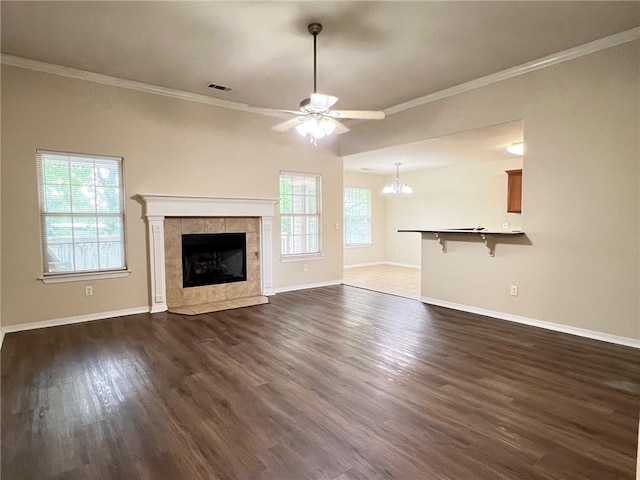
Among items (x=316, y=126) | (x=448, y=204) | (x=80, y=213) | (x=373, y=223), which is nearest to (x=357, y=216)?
(x=373, y=223)

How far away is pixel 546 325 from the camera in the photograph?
409cm

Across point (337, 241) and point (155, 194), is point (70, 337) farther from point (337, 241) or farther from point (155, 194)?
point (337, 241)

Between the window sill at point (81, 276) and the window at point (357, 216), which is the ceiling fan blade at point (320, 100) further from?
the window at point (357, 216)

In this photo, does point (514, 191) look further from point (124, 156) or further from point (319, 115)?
point (124, 156)

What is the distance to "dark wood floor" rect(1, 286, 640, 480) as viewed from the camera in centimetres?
185

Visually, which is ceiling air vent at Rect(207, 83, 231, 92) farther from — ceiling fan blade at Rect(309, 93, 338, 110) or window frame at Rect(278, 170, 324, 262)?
ceiling fan blade at Rect(309, 93, 338, 110)

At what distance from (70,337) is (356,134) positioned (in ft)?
17.0

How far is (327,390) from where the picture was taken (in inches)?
104

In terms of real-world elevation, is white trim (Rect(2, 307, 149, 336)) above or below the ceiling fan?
below

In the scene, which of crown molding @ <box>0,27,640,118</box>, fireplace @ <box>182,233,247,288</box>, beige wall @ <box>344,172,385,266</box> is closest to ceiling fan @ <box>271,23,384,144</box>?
crown molding @ <box>0,27,640,118</box>

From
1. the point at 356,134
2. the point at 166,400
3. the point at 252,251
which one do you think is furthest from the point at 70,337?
the point at 356,134

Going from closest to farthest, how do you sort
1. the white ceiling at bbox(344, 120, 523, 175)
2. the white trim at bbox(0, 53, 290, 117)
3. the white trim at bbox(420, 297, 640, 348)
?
the white trim at bbox(420, 297, 640, 348) < the white trim at bbox(0, 53, 290, 117) < the white ceiling at bbox(344, 120, 523, 175)

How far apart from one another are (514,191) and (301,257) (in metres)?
4.38

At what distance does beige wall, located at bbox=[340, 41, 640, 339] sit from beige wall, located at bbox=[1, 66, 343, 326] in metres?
3.14
